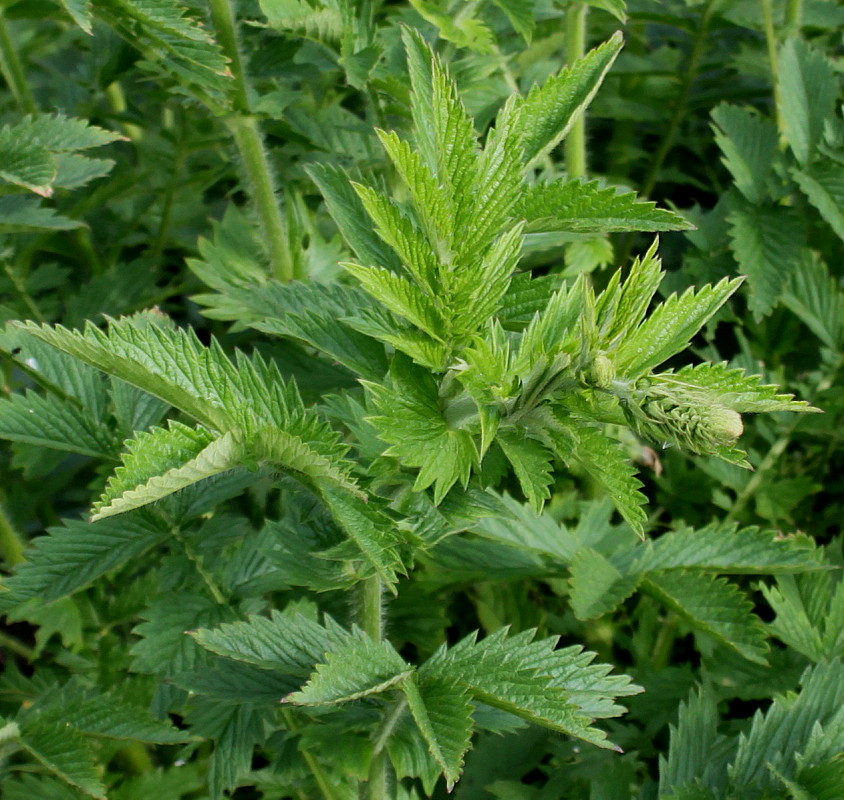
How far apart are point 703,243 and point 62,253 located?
4.41 feet

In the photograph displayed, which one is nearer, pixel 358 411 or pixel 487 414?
pixel 487 414

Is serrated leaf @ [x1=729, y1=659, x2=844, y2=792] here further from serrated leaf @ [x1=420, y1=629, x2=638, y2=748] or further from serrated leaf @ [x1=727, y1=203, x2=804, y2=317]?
serrated leaf @ [x1=727, y1=203, x2=804, y2=317]

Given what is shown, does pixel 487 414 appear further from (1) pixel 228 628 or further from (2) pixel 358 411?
(1) pixel 228 628

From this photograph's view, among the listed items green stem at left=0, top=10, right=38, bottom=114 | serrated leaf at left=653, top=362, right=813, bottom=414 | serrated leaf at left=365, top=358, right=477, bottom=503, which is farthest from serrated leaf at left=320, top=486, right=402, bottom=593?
green stem at left=0, top=10, right=38, bottom=114

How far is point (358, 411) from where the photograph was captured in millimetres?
975

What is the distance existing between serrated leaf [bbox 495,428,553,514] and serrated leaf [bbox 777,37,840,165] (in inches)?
41.9

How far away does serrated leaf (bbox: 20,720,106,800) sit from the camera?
1087 millimetres

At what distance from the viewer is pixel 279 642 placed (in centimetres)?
101

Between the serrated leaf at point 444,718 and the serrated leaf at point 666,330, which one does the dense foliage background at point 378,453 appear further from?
the serrated leaf at point 666,330

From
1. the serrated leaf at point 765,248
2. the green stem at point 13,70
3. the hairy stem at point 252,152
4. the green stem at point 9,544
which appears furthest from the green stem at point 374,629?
the green stem at point 13,70

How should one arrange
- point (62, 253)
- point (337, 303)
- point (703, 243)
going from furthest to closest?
point (62, 253) → point (703, 243) → point (337, 303)

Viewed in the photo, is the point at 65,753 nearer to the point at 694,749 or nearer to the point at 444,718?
the point at 444,718

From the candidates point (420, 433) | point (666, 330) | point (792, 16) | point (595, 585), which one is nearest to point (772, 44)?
point (792, 16)

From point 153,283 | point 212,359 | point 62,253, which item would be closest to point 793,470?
point 153,283
